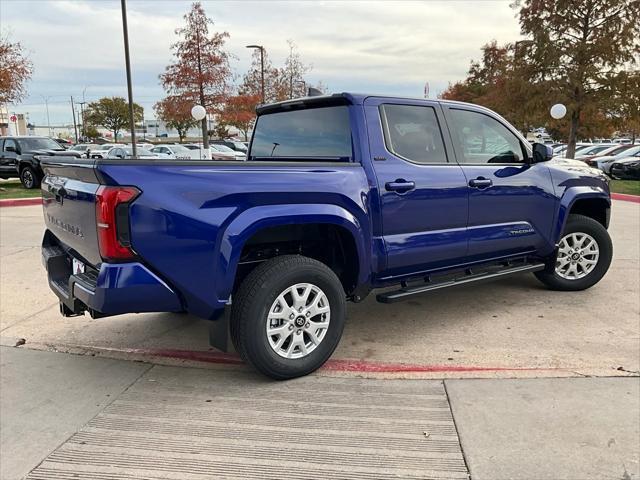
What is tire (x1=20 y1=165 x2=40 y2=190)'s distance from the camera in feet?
56.5

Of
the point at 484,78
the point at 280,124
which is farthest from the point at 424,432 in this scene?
the point at 484,78

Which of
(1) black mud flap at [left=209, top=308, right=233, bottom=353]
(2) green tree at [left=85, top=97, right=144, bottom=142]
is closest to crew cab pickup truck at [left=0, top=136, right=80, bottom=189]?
(1) black mud flap at [left=209, top=308, right=233, bottom=353]

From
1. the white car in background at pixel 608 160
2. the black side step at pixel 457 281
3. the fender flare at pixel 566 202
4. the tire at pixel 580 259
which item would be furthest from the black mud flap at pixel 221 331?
the white car in background at pixel 608 160

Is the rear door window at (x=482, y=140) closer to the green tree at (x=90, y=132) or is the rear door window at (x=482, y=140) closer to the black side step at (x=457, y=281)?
the black side step at (x=457, y=281)

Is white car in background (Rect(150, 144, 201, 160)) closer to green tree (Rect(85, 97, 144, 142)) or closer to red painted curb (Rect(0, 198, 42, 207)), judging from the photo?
red painted curb (Rect(0, 198, 42, 207))

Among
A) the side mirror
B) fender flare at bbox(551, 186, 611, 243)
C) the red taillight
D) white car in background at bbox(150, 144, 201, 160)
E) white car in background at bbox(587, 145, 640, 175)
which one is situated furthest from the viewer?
white car in background at bbox(150, 144, 201, 160)

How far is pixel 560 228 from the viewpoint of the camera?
5.18 m

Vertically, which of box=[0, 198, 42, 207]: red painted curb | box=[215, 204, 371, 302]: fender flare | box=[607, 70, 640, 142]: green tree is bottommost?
box=[0, 198, 42, 207]: red painted curb

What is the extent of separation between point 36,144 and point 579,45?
18.8m

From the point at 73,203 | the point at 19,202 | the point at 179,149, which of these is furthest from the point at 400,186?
the point at 179,149

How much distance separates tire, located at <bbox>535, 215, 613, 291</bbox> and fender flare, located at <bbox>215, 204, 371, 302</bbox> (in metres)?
2.80

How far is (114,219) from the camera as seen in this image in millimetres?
2871

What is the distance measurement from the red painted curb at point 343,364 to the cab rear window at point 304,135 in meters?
1.49

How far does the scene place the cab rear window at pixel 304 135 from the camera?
4.01m
